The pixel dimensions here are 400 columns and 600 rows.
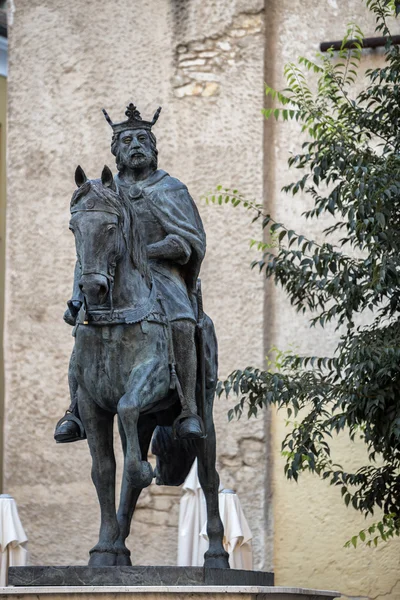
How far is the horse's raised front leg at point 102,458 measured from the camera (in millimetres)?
8211

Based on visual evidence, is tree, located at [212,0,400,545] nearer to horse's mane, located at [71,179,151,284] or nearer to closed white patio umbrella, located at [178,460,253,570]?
closed white patio umbrella, located at [178,460,253,570]

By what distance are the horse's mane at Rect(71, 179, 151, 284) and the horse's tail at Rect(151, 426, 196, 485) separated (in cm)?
112

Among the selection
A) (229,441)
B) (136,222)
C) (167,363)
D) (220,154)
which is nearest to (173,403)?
(167,363)

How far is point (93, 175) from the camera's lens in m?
15.9

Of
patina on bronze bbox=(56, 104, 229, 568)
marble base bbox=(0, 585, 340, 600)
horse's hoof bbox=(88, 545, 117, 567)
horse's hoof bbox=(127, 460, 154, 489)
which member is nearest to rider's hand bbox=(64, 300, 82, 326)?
patina on bronze bbox=(56, 104, 229, 568)

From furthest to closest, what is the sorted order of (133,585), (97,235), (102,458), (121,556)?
1. (102,458)
2. (121,556)
3. (97,235)
4. (133,585)

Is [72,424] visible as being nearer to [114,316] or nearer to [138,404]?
[138,404]

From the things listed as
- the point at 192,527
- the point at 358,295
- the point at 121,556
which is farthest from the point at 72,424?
the point at 192,527

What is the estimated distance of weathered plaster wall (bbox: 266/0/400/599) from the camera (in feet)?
47.6

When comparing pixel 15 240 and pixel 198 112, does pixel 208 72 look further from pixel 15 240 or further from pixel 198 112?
pixel 15 240

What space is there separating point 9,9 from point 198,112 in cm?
274

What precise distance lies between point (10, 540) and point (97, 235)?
5910 mm

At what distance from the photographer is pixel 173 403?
845cm

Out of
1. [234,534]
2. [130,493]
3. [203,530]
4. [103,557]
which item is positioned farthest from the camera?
[203,530]
